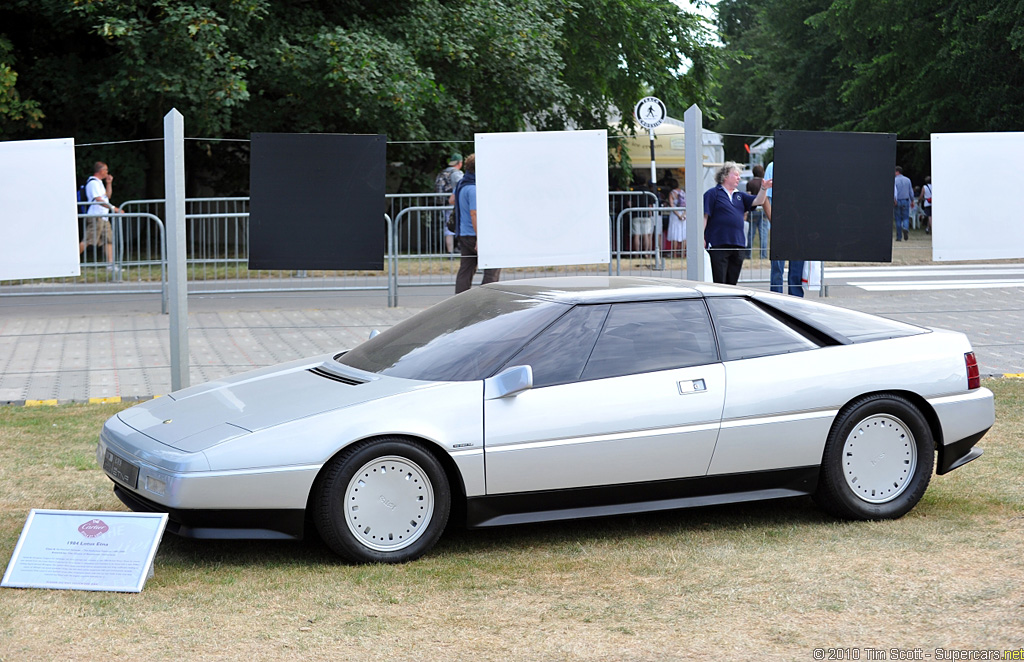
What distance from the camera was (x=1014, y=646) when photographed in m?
4.26

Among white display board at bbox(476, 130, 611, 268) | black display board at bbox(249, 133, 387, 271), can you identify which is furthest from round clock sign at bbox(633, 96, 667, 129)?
black display board at bbox(249, 133, 387, 271)

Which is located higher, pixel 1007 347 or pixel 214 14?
pixel 214 14

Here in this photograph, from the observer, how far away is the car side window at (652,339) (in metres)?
5.75

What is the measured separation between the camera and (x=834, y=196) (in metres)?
9.84

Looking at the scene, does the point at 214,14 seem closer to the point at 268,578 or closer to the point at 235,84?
the point at 235,84

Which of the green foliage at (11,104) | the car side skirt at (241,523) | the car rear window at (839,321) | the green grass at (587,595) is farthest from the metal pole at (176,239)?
the green foliage at (11,104)

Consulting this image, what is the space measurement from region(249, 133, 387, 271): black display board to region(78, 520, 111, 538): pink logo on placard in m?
4.51

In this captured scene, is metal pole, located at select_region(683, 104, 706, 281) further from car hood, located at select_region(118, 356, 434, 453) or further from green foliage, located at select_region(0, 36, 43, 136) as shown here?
green foliage, located at select_region(0, 36, 43, 136)

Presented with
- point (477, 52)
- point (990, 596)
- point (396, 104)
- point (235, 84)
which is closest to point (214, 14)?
point (235, 84)

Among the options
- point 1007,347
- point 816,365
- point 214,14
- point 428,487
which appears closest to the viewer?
point 428,487

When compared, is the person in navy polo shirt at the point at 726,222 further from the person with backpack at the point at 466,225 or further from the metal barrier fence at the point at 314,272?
the metal barrier fence at the point at 314,272

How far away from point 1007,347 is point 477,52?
571 inches

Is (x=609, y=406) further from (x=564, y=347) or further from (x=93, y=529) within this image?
(x=93, y=529)

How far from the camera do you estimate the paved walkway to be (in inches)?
411
